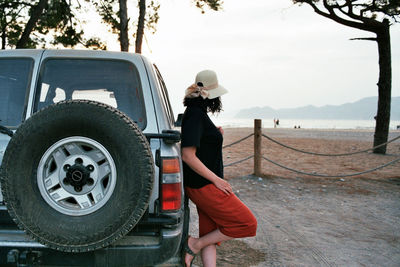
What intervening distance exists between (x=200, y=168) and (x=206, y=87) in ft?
1.98

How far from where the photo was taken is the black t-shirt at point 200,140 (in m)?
2.45

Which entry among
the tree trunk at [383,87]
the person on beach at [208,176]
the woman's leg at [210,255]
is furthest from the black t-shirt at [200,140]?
the tree trunk at [383,87]

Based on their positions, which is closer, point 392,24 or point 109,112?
point 109,112

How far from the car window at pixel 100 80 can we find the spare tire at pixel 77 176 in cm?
52

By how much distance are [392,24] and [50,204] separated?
46.3 ft

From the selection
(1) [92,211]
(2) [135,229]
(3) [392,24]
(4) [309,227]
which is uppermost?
(3) [392,24]

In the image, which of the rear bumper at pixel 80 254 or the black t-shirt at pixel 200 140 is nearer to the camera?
the rear bumper at pixel 80 254

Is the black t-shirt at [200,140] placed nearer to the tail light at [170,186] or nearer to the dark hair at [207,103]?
the dark hair at [207,103]

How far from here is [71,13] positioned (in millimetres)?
15844

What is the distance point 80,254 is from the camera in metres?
1.99

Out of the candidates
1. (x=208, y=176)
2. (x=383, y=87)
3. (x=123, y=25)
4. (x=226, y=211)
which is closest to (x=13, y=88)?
(x=208, y=176)

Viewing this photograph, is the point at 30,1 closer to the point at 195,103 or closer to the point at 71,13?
the point at 71,13

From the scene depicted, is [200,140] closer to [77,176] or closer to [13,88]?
[77,176]

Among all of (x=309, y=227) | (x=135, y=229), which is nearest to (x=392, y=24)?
(x=309, y=227)
